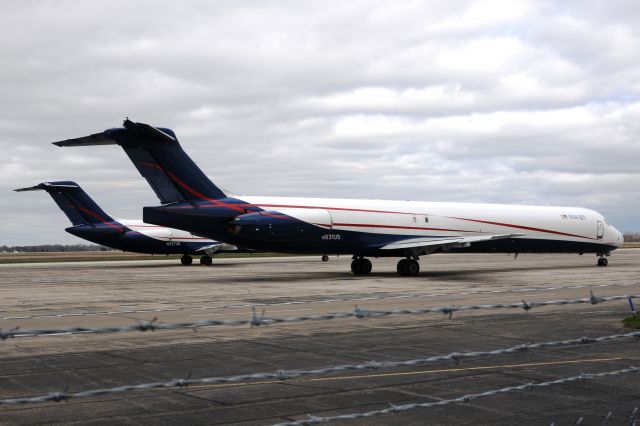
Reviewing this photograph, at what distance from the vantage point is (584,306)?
1839cm

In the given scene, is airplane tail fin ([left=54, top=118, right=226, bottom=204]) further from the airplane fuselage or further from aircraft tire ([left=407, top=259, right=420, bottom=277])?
aircraft tire ([left=407, top=259, right=420, bottom=277])

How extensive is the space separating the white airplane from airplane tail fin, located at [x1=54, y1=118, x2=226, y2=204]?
1.6 inches

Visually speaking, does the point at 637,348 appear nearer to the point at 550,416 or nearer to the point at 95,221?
the point at 550,416

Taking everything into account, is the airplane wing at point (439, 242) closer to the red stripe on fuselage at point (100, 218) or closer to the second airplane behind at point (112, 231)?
the second airplane behind at point (112, 231)

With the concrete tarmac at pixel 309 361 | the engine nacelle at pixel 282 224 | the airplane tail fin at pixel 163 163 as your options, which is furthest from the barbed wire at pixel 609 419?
the airplane tail fin at pixel 163 163

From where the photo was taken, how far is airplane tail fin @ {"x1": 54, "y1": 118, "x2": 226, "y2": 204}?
2920 centimetres

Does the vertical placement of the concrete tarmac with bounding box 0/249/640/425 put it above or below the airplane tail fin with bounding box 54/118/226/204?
below

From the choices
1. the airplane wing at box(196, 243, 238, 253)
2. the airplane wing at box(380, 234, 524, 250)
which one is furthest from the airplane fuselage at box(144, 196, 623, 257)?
the airplane wing at box(196, 243, 238, 253)

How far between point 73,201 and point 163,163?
21.2 metres

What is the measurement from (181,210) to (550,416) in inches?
939

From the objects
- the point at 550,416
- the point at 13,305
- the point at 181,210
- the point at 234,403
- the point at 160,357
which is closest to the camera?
the point at 550,416


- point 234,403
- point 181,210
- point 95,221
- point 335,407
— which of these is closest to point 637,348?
point 335,407

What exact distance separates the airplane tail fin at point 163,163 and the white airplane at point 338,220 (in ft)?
0.14

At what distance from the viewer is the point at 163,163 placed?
29.6m
